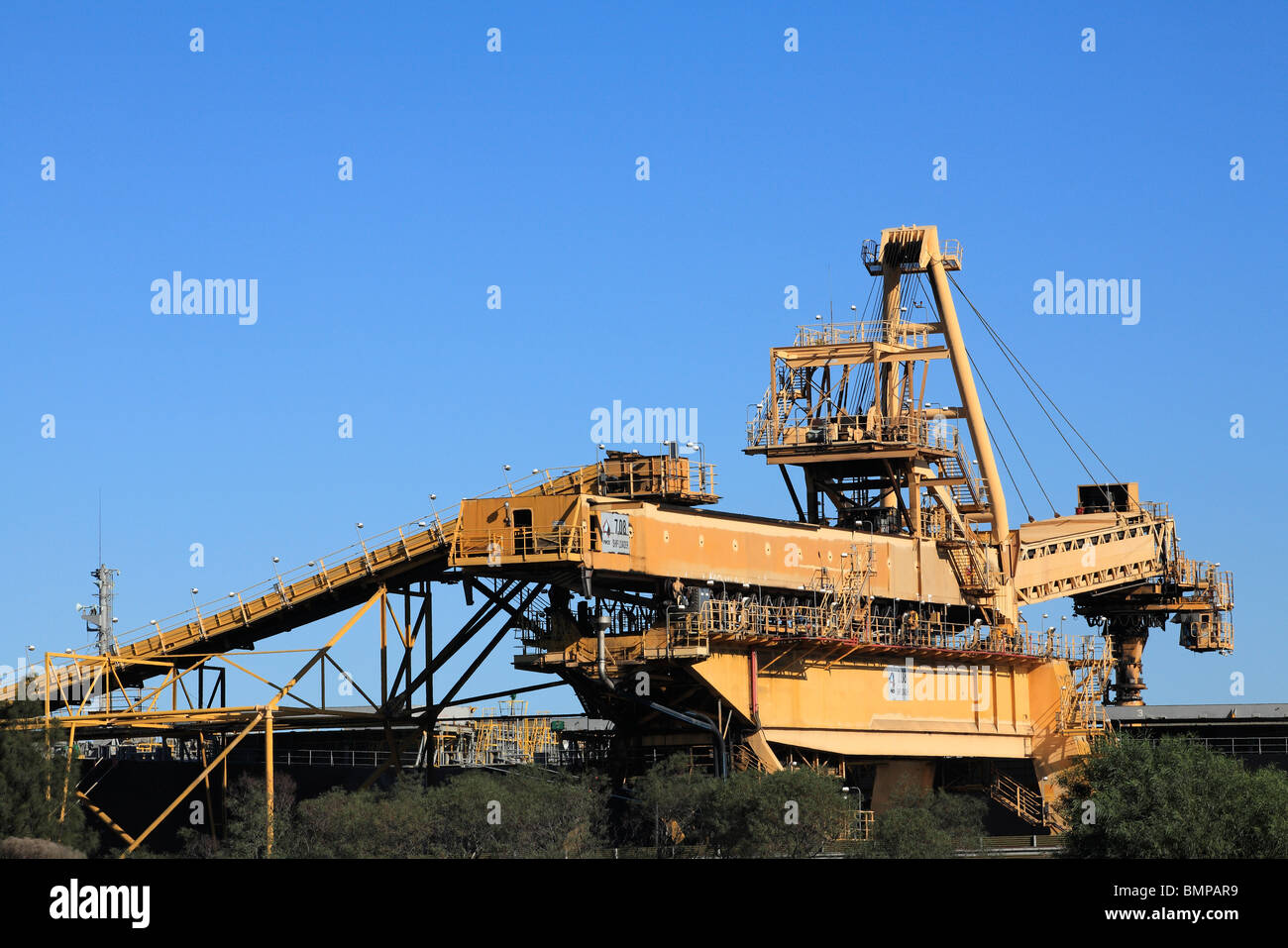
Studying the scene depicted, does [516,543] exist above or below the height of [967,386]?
below

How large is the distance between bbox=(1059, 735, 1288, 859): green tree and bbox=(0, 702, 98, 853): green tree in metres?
26.4

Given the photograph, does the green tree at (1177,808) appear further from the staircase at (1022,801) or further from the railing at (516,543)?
the staircase at (1022,801)

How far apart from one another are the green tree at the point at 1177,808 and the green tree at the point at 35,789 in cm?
2645

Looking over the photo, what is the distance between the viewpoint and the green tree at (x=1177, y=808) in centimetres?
4659

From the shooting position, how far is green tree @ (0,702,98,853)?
49250mm

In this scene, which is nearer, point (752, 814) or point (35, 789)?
point (35, 789)

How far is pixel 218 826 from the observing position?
63.4 m

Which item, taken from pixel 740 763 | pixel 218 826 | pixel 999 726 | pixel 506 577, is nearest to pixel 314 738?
pixel 218 826

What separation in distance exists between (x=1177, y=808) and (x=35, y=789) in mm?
29232

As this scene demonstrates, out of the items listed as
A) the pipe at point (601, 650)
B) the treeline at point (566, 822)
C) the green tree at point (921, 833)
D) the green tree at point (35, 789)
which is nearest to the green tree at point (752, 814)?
the treeline at point (566, 822)

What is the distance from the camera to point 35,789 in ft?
165

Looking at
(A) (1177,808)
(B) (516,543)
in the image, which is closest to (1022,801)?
(B) (516,543)

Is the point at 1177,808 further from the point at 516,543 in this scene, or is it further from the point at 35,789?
the point at 35,789
